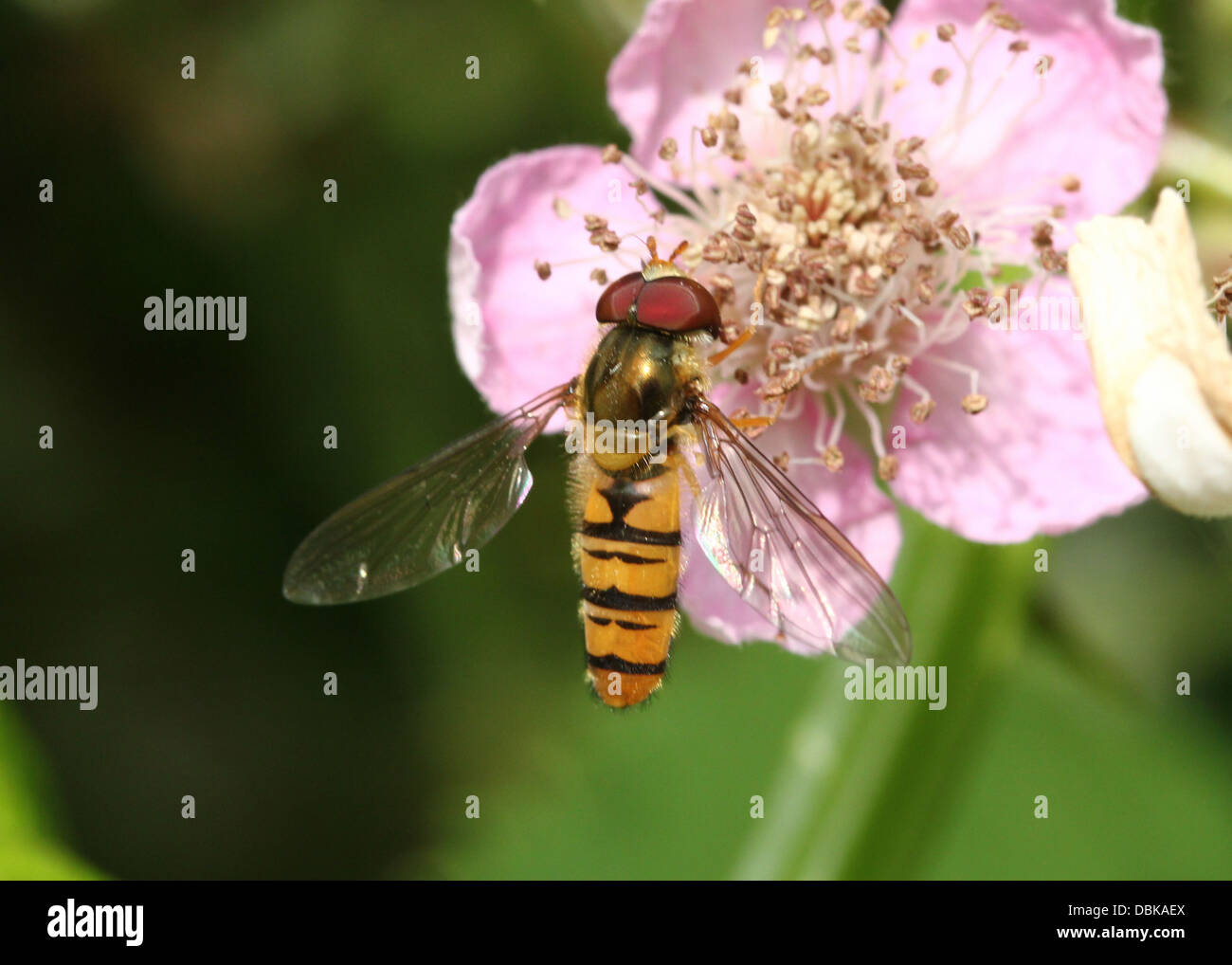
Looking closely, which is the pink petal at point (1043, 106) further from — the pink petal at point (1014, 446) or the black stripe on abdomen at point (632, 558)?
the black stripe on abdomen at point (632, 558)

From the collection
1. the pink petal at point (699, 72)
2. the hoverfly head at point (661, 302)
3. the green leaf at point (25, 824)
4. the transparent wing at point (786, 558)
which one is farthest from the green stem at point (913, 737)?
the green leaf at point (25, 824)

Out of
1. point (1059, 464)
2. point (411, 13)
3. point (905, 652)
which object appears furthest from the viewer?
point (411, 13)

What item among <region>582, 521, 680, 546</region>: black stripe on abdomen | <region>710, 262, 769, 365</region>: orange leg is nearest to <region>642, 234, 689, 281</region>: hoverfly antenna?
<region>710, 262, 769, 365</region>: orange leg

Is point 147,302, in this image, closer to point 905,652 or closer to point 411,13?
point 411,13

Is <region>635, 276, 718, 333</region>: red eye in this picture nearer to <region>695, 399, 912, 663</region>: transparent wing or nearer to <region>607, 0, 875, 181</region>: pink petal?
<region>695, 399, 912, 663</region>: transparent wing

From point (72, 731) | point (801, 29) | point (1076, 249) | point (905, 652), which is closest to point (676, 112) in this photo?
point (801, 29)

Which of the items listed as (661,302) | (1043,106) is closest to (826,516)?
(661,302)

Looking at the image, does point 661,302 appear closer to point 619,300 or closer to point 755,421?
point 619,300
